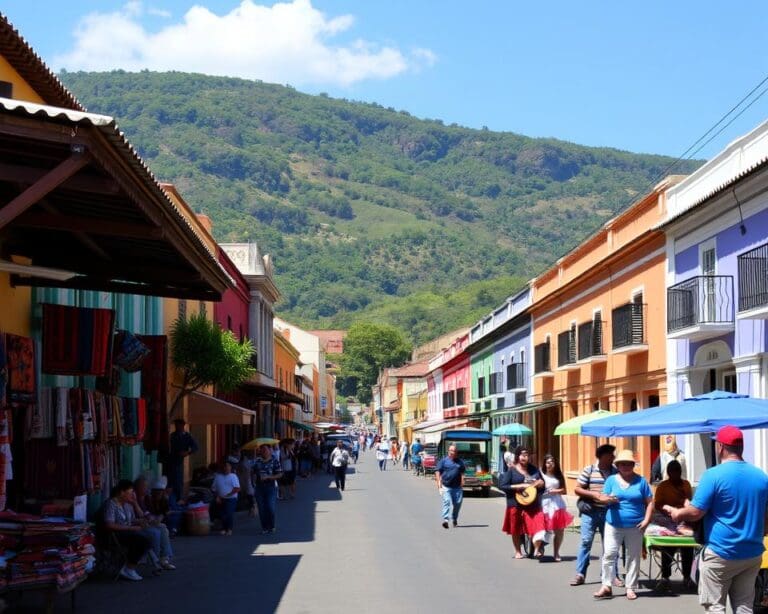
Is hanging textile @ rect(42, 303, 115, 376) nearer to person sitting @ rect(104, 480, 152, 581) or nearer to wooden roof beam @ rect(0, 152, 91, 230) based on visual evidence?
person sitting @ rect(104, 480, 152, 581)

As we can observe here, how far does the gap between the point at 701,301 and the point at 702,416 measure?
8994 mm

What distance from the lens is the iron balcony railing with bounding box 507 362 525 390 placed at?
140 feet

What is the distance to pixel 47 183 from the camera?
27.7 ft

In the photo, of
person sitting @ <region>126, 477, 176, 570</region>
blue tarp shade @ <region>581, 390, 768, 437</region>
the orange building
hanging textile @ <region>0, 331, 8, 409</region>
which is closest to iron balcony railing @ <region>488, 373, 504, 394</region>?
the orange building

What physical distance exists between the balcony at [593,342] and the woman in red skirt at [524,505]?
13657 millimetres

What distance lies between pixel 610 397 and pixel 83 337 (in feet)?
62.3

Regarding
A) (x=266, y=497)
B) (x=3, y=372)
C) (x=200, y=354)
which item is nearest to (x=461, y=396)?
(x=200, y=354)

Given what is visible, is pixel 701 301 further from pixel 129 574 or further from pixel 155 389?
pixel 129 574

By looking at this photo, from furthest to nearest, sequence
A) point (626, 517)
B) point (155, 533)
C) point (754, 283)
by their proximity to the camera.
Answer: point (754, 283) → point (155, 533) → point (626, 517)

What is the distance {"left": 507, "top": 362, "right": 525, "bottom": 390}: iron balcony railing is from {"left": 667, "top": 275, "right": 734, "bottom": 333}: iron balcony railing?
1921 cm

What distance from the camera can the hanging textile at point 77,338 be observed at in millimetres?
14180

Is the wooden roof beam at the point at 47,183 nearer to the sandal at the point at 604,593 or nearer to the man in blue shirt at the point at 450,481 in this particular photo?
the sandal at the point at 604,593

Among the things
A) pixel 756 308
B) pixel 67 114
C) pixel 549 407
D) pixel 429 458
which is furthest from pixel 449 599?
pixel 429 458

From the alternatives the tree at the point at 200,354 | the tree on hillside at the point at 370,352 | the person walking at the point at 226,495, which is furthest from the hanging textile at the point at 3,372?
the tree on hillside at the point at 370,352
